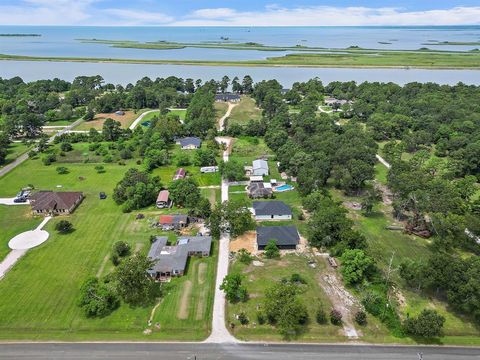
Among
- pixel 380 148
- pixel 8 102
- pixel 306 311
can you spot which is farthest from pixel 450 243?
pixel 8 102

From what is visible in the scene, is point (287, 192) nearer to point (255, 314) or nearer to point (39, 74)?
point (255, 314)

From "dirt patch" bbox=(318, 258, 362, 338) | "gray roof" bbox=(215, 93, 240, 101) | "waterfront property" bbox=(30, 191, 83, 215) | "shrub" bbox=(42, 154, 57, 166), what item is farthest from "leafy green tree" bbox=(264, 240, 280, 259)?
"gray roof" bbox=(215, 93, 240, 101)

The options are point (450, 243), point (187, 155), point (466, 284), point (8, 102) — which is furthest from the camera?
point (8, 102)

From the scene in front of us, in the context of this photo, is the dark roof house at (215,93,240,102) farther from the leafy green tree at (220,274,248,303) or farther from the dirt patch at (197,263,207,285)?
the leafy green tree at (220,274,248,303)

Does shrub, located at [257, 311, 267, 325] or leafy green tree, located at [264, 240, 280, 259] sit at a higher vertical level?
leafy green tree, located at [264, 240, 280, 259]

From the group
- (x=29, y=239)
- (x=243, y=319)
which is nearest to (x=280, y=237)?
(x=243, y=319)

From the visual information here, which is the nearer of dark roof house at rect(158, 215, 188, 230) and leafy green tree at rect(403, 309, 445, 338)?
leafy green tree at rect(403, 309, 445, 338)

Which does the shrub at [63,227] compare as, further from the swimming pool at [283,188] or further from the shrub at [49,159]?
the swimming pool at [283,188]
